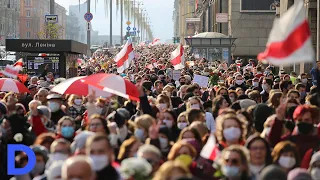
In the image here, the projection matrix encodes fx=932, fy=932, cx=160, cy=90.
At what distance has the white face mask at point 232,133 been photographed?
32.4 ft

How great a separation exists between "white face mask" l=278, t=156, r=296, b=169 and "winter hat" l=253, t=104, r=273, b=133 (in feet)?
12.1

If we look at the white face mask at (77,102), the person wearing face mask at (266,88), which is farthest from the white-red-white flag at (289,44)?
the person wearing face mask at (266,88)

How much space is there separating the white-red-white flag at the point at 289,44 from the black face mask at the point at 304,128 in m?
1.51

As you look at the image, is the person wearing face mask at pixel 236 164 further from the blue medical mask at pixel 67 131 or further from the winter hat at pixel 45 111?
the winter hat at pixel 45 111

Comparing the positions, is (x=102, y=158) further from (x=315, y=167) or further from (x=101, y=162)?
(x=315, y=167)

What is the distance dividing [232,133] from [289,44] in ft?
3.88

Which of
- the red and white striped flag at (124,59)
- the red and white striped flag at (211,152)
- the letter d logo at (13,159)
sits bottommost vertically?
the letter d logo at (13,159)

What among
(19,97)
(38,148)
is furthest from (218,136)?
(19,97)

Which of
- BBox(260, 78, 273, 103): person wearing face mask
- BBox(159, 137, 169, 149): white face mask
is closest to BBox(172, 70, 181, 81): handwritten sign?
BBox(260, 78, 273, 103): person wearing face mask

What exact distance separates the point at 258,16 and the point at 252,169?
47.0 m

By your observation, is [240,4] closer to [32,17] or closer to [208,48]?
[208,48]

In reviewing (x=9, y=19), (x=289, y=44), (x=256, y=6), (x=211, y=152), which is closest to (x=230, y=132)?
(x=211, y=152)

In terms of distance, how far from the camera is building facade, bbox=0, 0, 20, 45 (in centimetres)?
12231

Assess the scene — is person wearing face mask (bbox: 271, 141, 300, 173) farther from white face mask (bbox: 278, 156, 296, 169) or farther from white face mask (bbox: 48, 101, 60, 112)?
white face mask (bbox: 48, 101, 60, 112)
